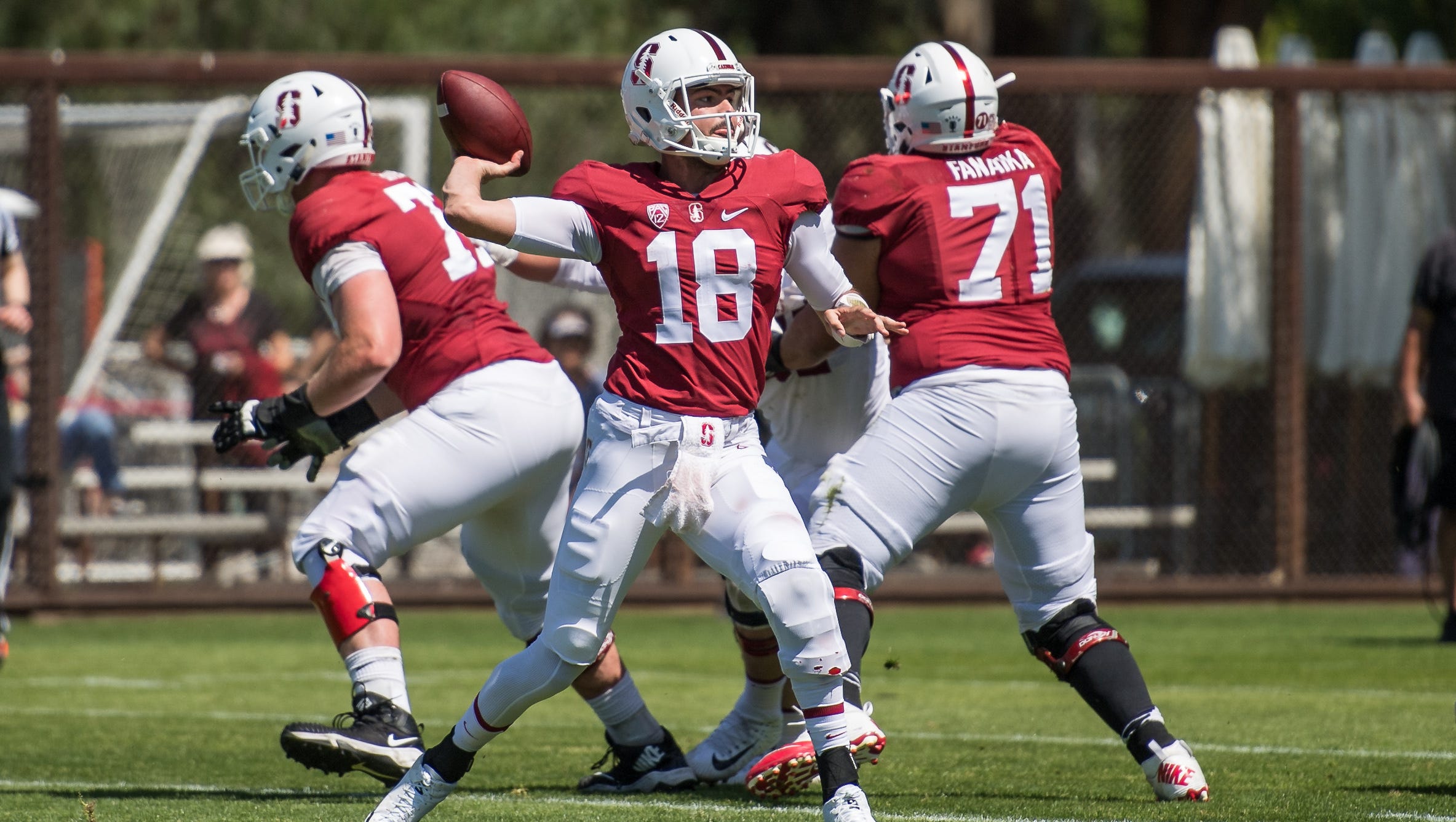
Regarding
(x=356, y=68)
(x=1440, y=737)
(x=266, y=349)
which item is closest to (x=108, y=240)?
(x=266, y=349)

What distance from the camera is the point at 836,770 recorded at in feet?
13.0

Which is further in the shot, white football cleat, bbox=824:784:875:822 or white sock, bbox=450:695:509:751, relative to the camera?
white sock, bbox=450:695:509:751

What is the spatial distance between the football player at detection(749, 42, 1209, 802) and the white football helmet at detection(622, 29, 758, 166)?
0.75 metres

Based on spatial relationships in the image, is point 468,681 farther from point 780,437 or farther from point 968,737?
point 780,437

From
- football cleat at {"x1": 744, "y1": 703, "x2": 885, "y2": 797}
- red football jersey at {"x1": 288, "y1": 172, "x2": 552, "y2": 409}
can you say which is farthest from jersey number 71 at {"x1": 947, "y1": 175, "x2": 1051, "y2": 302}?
red football jersey at {"x1": 288, "y1": 172, "x2": 552, "y2": 409}

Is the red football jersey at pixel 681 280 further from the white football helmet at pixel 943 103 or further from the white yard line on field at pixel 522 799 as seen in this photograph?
the white yard line on field at pixel 522 799

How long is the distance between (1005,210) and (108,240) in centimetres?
1291

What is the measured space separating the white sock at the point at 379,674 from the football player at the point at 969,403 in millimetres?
969

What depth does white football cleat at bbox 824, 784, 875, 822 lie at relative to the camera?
390 centimetres

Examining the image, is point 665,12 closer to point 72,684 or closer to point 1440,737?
point 72,684

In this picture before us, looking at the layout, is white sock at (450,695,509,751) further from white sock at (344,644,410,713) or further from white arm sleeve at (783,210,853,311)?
white arm sleeve at (783,210,853,311)

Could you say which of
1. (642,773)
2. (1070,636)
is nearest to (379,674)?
(642,773)

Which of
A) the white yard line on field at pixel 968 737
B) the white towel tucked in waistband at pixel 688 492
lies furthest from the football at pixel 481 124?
the white yard line on field at pixel 968 737

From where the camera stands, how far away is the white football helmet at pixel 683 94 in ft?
14.0
